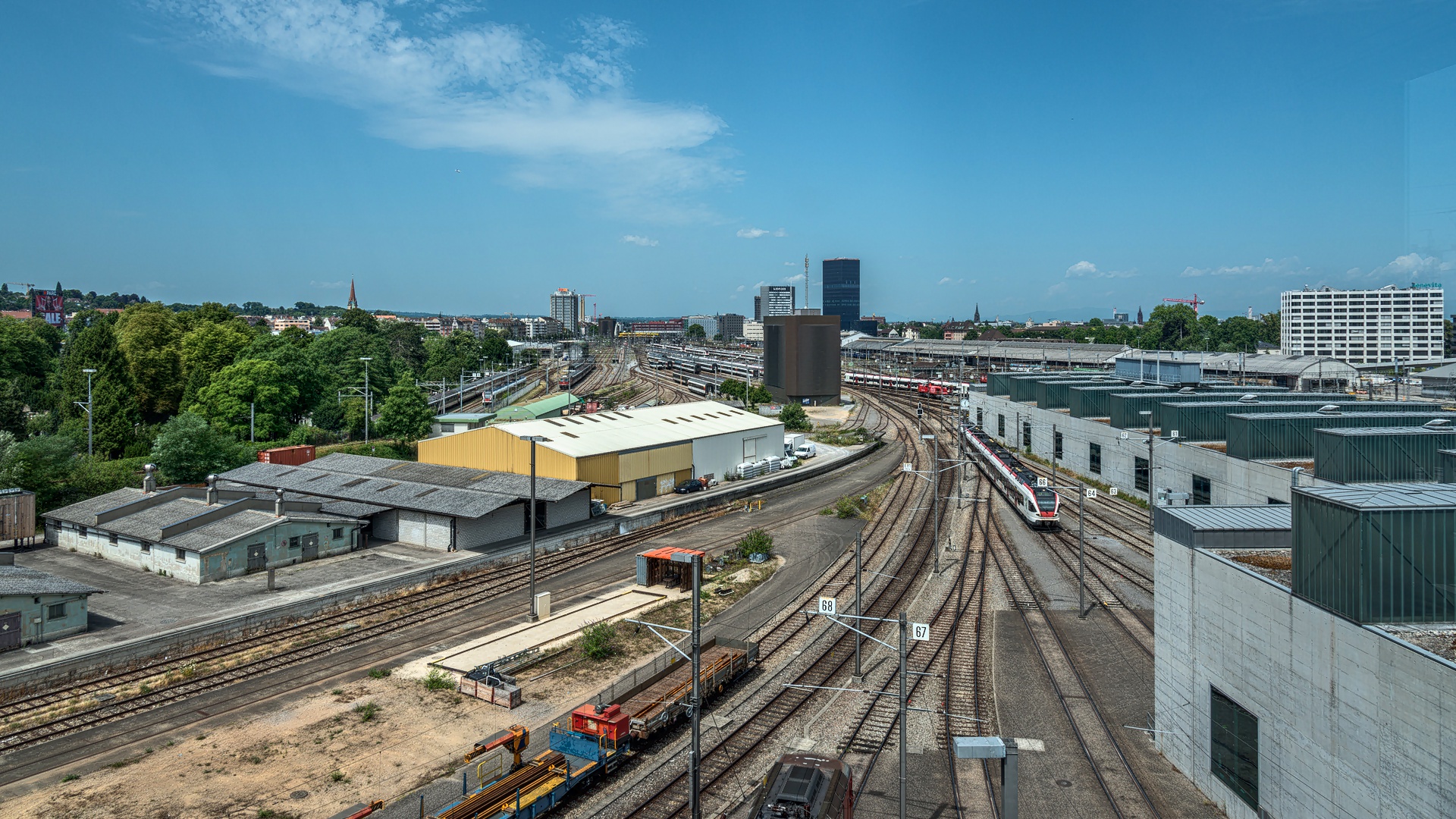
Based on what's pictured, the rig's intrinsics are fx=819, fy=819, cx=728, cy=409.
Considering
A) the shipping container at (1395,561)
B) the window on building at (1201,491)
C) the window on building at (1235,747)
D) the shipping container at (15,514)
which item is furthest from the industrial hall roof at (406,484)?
the shipping container at (1395,561)

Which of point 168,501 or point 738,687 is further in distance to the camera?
point 168,501

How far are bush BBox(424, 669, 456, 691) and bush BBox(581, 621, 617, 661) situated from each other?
4218 millimetres

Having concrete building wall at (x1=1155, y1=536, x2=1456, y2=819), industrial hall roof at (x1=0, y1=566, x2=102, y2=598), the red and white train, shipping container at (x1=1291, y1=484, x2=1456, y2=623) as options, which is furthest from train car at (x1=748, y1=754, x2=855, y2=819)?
the red and white train

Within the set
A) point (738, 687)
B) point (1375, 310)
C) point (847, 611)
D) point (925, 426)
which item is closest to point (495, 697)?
point (738, 687)

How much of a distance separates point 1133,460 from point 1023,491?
9.47 m

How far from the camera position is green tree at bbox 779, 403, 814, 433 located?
83562mm

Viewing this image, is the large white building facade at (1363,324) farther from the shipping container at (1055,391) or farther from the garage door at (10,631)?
the garage door at (10,631)

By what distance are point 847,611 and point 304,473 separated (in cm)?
3394

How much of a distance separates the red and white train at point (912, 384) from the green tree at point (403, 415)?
58.0 metres

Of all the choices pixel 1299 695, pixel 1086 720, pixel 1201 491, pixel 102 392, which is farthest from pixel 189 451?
pixel 1201 491

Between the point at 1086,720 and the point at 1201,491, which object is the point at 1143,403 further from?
the point at 1086,720

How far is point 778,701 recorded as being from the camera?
75.8ft

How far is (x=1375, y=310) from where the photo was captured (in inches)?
7096

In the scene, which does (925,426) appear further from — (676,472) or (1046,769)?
(1046,769)
